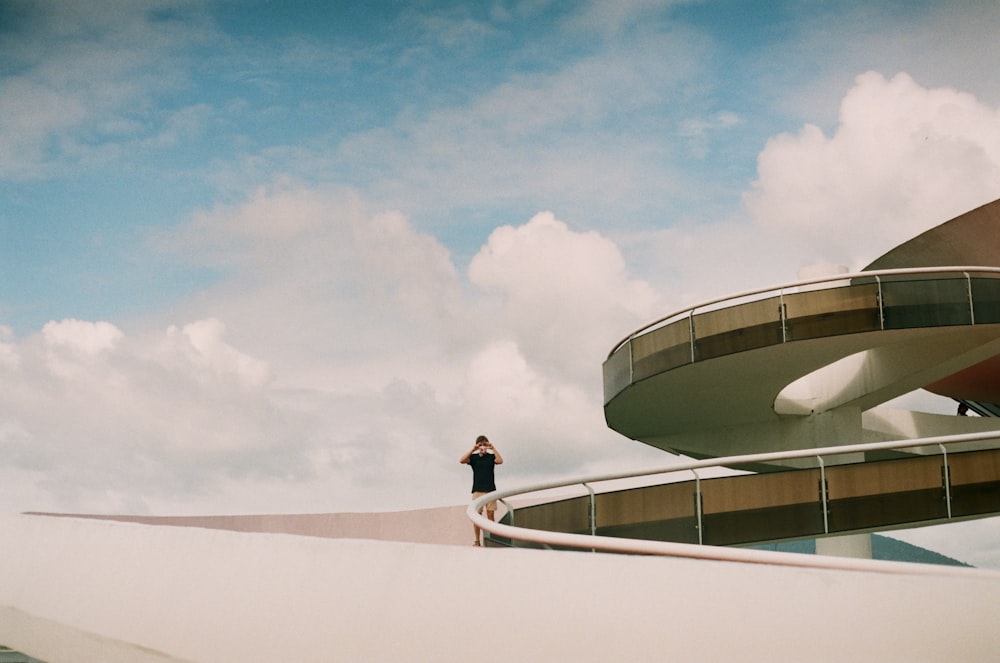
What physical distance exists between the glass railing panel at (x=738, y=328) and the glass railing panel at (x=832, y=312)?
227 millimetres

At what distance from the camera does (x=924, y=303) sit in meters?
14.9

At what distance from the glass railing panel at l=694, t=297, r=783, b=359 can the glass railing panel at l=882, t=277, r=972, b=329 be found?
1.65 m

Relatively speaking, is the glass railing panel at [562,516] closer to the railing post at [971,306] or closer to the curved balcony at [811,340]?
the curved balcony at [811,340]

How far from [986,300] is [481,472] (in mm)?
8558

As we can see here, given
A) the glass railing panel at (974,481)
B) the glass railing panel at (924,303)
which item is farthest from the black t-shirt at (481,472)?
the glass railing panel at (924,303)

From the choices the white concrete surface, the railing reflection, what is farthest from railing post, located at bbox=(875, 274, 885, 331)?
the white concrete surface

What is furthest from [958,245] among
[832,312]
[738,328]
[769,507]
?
[769,507]

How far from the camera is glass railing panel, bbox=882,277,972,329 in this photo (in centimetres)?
1483

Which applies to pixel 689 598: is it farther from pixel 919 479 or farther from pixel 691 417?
pixel 691 417

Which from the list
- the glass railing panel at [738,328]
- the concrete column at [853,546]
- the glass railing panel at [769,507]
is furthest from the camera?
the concrete column at [853,546]

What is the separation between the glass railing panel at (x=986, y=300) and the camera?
14977 mm

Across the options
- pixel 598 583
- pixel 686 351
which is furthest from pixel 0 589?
pixel 686 351

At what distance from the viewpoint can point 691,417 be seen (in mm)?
20312

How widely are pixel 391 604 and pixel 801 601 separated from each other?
272 centimetres
